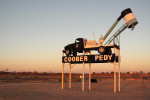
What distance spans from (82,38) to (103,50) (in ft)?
12.4

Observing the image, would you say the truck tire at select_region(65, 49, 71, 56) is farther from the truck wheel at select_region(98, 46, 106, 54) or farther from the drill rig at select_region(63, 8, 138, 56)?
the truck wheel at select_region(98, 46, 106, 54)

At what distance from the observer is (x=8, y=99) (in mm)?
17297

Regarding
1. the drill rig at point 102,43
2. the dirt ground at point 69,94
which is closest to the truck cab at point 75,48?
the drill rig at point 102,43

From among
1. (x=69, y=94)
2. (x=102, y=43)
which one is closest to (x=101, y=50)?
(x=102, y=43)

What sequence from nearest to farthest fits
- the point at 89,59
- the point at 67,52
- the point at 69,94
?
the point at 69,94 < the point at 89,59 < the point at 67,52

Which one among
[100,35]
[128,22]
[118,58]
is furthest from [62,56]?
[128,22]

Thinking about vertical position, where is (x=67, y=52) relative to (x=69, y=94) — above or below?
above

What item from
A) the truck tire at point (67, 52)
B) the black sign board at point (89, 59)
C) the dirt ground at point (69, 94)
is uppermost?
the truck tire at point (67, 52)

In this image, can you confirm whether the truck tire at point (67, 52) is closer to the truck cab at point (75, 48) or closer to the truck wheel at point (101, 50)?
the truck cab at point (75, 48)

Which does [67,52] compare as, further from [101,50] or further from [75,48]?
[101,50]

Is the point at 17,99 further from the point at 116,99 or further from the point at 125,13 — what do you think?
the point at 125,13

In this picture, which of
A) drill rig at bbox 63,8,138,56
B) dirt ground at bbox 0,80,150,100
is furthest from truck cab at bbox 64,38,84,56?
dirt ground at bbox 0,80,150,100

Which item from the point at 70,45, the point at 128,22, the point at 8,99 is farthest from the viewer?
the point at 70,45

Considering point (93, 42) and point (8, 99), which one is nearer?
point (8, 99)
